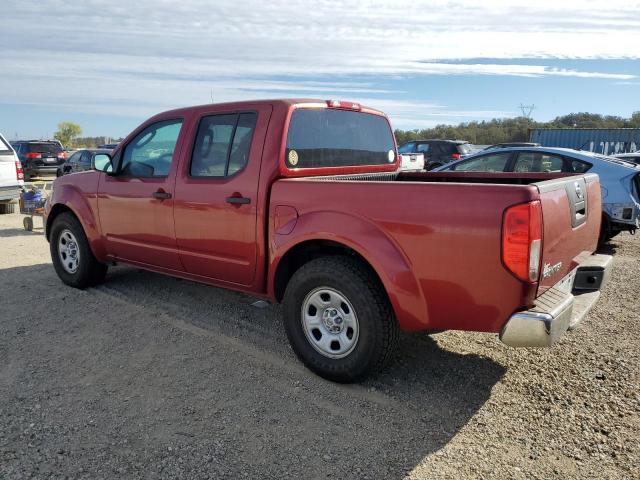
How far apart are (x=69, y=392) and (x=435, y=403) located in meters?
2.40

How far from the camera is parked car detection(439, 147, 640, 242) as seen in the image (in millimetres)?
7066

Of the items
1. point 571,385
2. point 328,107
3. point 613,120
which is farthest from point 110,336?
point 613,120

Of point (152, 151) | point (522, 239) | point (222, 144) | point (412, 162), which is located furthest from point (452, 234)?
point (412, 162)

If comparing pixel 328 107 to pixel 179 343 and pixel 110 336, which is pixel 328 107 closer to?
pixel 179 343

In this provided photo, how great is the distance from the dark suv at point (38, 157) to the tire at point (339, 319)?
2078 centimetres

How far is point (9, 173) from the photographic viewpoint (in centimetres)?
1102

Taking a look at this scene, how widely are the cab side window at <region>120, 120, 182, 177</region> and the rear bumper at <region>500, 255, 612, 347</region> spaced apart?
3.13m

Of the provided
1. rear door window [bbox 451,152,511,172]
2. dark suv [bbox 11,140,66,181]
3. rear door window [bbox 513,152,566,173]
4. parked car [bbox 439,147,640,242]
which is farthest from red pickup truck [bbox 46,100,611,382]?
dark suv [bbox 11,140,66,181]

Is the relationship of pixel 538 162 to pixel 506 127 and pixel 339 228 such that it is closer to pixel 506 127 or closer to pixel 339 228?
pixel 339 228

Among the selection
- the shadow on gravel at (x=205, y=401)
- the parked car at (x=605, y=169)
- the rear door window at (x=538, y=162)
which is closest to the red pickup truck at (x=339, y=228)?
the shadow on gravel at (x=205, y=401)

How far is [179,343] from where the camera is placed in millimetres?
4188

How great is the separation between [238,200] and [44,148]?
20.9 meters

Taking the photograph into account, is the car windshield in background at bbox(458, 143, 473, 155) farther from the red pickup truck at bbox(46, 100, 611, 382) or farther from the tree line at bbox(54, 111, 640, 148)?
the tree line at bbox(54, 111, 640, 148)

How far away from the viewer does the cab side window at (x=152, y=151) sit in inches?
179
